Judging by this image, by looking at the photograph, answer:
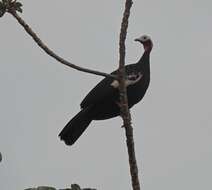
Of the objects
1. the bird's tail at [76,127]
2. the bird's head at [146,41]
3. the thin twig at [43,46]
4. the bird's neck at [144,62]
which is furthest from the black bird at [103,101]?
the thin twig at [43,46]

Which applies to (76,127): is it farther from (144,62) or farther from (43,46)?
(43,46)

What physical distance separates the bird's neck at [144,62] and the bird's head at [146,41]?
75mm

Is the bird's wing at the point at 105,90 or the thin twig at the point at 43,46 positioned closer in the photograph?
the thin twig at the point at 43,46

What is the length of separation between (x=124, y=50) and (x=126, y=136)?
73cm

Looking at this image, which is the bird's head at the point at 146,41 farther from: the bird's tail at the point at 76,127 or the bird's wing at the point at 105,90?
the bird's tail at the point at 76,127

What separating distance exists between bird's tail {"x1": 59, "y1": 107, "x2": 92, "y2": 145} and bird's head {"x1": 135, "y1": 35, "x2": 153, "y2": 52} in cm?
167

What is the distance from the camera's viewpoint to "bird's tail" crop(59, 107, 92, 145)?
9.33 metres

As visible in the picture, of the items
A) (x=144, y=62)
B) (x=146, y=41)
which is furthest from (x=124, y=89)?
(x=146, y=41)

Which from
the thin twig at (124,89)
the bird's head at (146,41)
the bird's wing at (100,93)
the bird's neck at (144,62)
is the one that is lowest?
the thin twig at (124,89)

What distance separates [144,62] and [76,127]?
1.77m

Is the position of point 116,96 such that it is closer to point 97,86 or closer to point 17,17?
point 97,86

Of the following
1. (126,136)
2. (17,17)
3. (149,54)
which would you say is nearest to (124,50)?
(126,136)

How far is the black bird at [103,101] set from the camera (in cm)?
942

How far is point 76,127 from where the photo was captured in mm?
9484
